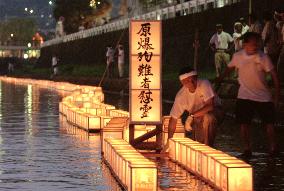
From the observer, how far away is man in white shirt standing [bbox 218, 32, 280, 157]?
1351 centimetres

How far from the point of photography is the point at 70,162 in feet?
44.3

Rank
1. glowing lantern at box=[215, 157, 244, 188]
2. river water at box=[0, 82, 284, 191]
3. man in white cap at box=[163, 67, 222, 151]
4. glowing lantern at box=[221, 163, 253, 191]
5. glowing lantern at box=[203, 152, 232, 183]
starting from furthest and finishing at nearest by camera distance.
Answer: man in white cap at box=[163, 67, 222, 151], river water at box=[0, 82, 284, 191], glowing lantern at box=[203, 152, 232, 183], glowing lantern at box=[215, 157, 244, 188], glowing lantern at box=[221, 163, 253, 191]

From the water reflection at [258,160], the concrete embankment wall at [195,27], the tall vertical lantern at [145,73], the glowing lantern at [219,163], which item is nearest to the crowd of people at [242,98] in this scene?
the water reflection at [258,160]

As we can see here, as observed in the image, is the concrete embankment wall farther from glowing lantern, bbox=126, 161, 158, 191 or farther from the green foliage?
the green foliage

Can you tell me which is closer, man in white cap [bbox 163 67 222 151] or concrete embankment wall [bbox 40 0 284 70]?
man in white cap [bbox 163 67 222 151]

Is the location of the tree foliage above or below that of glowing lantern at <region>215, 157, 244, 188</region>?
above

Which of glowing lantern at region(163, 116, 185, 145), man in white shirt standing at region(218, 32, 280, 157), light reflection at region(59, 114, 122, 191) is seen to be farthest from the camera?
glowing lantern at region(163, 116, 185, 145)

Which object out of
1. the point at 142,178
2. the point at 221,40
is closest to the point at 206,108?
the point at 142,178

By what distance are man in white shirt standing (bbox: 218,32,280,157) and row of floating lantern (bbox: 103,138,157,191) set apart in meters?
2.11

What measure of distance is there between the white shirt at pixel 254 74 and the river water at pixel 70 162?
863 millimetres

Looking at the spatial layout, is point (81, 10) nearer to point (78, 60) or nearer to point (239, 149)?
point (78, 60)

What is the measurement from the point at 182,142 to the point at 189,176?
42.3 inches

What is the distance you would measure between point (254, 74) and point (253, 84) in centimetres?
14

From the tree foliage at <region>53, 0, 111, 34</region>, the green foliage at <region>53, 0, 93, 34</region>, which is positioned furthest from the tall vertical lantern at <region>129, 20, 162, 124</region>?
the green foliage at <region>53, 0, 93, 34</region>
